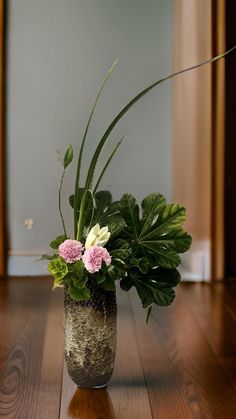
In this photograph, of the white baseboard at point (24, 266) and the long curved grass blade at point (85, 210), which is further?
the white baseboard at point (24, 266)

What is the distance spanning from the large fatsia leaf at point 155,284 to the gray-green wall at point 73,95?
181 cm

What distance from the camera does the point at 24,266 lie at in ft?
13.3

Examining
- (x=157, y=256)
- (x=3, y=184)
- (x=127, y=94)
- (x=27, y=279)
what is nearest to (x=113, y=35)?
(x=127, y=94)

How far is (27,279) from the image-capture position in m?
3.96

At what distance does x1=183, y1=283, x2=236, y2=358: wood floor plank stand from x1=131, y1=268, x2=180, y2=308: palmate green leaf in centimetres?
57

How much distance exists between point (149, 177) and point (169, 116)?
1.11 feet

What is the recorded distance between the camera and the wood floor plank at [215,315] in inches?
110

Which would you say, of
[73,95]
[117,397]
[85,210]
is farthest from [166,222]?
[73,95]

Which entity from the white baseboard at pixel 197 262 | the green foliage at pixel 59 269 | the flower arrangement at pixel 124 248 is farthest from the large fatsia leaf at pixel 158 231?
the white baseboard at pixel 197 262

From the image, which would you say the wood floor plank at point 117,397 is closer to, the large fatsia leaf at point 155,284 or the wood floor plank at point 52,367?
the wood floor plank at point 52,367

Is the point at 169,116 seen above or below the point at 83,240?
above

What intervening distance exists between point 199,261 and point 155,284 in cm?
169

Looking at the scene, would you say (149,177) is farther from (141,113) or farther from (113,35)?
(113,35)

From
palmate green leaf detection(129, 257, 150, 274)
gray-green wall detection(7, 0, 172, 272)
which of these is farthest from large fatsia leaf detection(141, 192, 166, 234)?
gray-green wall detection(7, 0, 172, 272)
